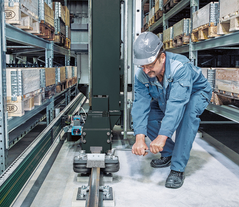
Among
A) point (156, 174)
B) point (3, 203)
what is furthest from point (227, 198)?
point (3, 203)

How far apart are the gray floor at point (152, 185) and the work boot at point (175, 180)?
0.05 m

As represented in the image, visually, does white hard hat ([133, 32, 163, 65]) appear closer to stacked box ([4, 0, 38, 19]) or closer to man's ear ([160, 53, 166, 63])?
man's ear ([160, 53, 166, 63])

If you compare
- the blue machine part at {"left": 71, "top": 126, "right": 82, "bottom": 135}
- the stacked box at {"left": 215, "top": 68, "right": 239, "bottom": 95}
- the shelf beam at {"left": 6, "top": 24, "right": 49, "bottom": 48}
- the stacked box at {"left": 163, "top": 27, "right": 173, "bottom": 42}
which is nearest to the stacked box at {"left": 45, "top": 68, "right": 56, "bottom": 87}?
the shelf beam at {"left": 6, "top": 24, "right": 49, "bottom": 48}

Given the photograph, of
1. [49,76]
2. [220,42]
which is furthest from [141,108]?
[49,76]

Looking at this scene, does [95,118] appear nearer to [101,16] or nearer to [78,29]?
[101,16]

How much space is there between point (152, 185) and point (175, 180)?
26 centimetres

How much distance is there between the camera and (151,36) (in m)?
2.50

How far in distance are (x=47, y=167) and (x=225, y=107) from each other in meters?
2.62

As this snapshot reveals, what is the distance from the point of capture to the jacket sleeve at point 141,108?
280 cm

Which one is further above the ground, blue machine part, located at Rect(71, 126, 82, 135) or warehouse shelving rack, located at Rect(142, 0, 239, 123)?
warehouse shelving rack, located at Rect(142, 0, 239, 123)

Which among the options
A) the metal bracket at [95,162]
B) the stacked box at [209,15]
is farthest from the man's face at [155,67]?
the stacked box at [209,15]

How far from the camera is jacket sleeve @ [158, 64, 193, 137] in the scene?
2.43m

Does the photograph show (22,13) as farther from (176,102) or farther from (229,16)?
(229,16)

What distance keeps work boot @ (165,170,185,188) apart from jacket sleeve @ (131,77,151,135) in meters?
0.64
